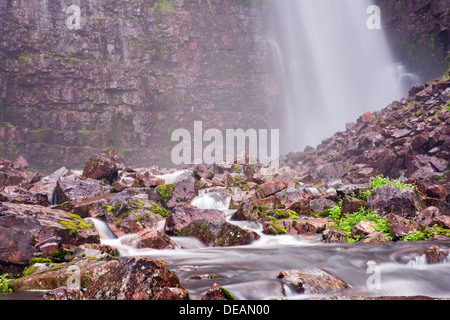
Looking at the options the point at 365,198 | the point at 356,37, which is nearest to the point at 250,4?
the point at 356,37

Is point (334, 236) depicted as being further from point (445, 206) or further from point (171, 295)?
point (171, 295)

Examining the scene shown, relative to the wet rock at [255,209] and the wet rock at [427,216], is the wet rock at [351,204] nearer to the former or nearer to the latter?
the wet rock at [427,216]

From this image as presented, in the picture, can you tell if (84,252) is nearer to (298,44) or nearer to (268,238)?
(268,238)

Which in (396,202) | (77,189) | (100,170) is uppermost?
(100,170)

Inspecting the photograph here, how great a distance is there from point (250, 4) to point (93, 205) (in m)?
58.4

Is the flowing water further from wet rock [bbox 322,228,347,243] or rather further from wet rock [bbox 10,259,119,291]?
wet rock [bbox 10,259,119,291]

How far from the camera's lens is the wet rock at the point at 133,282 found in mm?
4309

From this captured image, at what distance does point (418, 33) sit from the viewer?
41.9 metres

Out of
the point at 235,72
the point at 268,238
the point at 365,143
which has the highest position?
the point at 235,72

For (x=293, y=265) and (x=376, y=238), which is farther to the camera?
(x=376, y=238)

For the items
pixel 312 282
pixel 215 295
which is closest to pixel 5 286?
pixel 215 295

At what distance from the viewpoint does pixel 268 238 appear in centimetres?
1047

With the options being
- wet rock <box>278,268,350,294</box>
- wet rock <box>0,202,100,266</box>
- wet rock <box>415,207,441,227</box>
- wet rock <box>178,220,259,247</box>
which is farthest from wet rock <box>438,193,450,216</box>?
wet rock <box>0,202,100,266</box>

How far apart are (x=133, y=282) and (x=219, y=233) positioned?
18.8 ft
